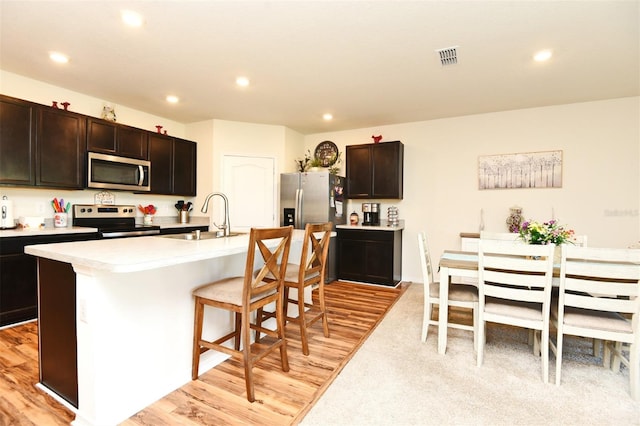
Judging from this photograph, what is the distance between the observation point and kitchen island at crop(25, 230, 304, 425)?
1.54 metres

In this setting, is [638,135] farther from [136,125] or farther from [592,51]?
[136,125]

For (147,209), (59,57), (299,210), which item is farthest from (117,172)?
(299,210)

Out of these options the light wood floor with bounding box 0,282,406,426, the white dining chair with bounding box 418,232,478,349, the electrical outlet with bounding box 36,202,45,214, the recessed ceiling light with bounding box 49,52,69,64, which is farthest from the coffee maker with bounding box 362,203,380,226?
the electrical outlet with bounding box 36,202,45,214

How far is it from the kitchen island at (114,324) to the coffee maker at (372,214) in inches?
130

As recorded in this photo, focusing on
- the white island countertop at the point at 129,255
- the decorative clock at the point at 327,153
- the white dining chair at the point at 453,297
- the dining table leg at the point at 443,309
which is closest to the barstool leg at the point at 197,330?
the white island countertop at the point at 129,255

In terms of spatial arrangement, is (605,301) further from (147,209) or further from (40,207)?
(40,207)

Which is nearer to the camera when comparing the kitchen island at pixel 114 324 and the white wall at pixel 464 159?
the kitchen island at pixel 114 324

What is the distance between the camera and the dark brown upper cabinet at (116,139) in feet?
12.0

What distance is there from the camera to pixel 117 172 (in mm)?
3902

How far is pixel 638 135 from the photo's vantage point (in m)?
3.75

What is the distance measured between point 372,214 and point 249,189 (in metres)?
2.07

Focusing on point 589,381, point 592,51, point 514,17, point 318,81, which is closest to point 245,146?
point 318,81

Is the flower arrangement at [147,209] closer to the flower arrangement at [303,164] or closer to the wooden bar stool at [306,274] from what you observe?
the flower arrangement at [303,164]

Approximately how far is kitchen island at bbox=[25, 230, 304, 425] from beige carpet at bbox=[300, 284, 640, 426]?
978 mm
